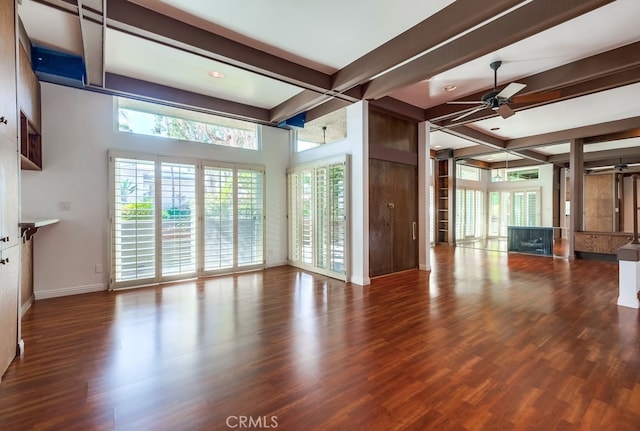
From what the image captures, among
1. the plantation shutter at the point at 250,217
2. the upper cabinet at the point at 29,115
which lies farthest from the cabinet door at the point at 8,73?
the plantation shutter at the point at 250,217

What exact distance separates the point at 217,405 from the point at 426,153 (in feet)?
18.3

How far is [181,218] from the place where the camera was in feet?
16.5

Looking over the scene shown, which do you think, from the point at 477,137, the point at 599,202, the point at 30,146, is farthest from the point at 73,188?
the point at 599,202

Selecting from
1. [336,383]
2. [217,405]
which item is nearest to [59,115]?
[217,405]

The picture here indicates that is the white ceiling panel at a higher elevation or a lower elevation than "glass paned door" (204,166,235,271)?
higher

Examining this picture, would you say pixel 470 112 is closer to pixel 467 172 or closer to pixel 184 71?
pixel 184 71

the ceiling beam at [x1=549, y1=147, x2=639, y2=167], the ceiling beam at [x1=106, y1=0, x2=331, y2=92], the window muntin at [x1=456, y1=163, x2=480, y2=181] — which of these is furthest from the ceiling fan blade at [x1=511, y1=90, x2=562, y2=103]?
the ceiling beam at [x1=549, y1=147, x2=639, y2=167]

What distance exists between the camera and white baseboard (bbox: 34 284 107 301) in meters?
4.07

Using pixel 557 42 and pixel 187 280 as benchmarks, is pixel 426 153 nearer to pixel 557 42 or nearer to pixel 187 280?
pixel 557 42

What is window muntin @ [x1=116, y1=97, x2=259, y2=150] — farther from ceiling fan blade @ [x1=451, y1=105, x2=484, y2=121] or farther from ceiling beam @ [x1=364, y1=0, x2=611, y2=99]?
ceiling fan blade @ [x1=451, y1=105, x2=484, y2=121]

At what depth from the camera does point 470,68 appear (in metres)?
4.17

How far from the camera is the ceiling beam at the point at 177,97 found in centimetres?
436

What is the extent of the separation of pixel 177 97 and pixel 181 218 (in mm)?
1993

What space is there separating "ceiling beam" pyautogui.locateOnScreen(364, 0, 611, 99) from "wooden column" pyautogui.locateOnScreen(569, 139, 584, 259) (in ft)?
19.6
